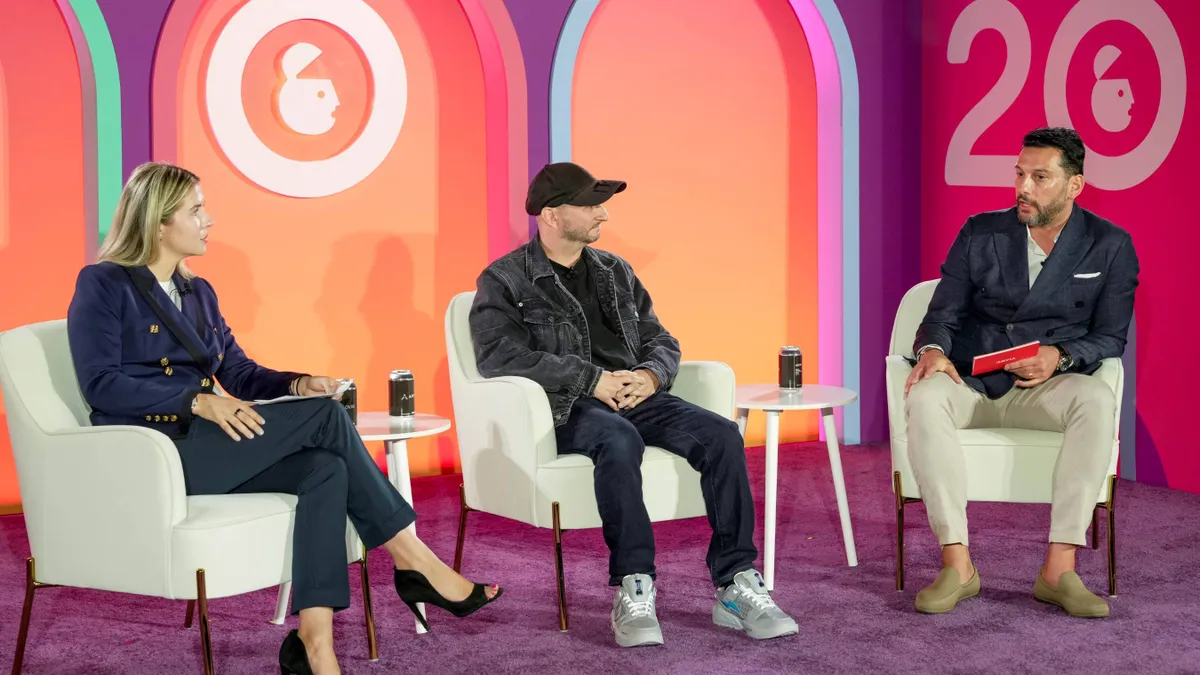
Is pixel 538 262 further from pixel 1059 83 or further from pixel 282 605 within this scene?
pixel 1059 83

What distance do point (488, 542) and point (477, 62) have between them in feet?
6.83

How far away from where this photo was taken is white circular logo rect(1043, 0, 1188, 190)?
15.9ft

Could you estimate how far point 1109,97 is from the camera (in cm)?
512

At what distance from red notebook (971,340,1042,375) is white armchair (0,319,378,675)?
1854 millimetres

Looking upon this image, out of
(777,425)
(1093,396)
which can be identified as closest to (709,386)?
(777,425)

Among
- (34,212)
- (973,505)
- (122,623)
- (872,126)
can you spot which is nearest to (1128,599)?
(973,505)

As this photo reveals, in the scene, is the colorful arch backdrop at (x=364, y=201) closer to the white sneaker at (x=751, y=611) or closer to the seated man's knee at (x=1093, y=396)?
the white sneaker at (x=751, y=611)

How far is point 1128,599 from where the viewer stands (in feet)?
11.3

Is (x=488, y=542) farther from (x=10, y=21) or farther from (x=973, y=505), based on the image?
(x=10, y=21)

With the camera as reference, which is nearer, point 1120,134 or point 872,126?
point 1120,134

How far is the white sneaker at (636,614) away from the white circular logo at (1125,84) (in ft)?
9.84

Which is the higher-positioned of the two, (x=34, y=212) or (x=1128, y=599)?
(x=34, y=212)

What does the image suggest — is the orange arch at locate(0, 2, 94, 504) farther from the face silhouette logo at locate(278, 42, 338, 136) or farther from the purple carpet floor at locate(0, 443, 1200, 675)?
the purple carpet floor at locate(0, 443, 1200, 675)

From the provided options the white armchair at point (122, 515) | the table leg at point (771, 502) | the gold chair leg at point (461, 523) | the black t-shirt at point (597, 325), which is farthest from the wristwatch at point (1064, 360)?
the white armchair at point (122, 515)
